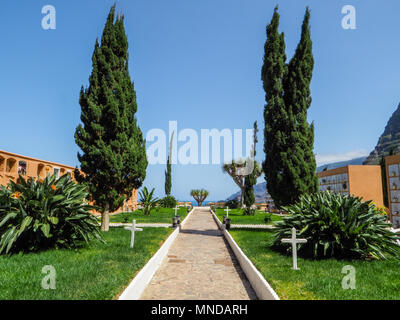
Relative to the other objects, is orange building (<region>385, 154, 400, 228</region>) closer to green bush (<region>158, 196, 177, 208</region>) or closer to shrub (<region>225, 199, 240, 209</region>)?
shrub (<region>225, 199, 240, 209</region>)

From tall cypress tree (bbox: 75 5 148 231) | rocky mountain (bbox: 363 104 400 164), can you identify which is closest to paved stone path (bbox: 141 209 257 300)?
tall cypress tree (bbox: 75 5 148 231)

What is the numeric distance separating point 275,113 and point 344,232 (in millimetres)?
9239

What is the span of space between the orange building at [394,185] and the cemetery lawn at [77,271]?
5184 cm

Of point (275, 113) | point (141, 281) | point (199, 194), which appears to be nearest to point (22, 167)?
point (275, 113)

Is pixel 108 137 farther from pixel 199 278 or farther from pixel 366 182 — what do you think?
pixel 366 182

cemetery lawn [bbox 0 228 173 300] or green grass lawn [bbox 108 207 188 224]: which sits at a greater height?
cemetery lawn [bbox 0 228 173 300]

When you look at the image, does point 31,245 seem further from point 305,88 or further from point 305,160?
point 305,88

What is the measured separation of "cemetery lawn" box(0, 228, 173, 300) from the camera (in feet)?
16.5

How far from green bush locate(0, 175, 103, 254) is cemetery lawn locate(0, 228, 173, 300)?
18.8 inches

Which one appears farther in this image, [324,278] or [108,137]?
[108,137]

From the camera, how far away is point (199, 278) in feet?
22.7
